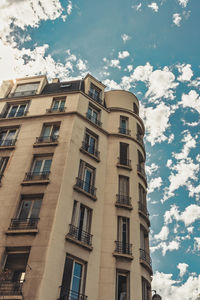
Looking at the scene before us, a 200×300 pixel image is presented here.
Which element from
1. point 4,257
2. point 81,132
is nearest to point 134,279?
point 4,257

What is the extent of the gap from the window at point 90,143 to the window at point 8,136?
232 inches

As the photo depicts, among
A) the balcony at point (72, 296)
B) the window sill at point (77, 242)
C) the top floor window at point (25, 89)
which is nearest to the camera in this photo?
the balcony at point (72, 296)

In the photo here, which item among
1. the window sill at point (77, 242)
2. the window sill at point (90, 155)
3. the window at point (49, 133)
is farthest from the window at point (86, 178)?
the window sill at point (77, 242)

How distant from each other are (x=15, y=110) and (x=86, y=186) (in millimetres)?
11349

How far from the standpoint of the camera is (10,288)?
1382 centimetres

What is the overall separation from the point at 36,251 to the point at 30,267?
0.89 meters

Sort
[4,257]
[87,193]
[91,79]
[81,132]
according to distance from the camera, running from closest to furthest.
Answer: [4,257], [87,193], [81,132], [91,79]

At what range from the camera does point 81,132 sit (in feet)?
73.7

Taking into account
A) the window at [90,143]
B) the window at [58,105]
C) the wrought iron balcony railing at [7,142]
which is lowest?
the wrought iron balcony railing at [7,142]

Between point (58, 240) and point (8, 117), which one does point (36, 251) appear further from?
point (8, 117)

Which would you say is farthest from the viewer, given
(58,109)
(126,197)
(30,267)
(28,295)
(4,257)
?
(58,109)

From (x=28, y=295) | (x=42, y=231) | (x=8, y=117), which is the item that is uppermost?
(x=8, y=117)

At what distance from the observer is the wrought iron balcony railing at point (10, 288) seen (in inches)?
523

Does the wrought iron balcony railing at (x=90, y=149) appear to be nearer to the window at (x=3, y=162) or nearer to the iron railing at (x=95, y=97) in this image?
the window at (x=3, y=162)
